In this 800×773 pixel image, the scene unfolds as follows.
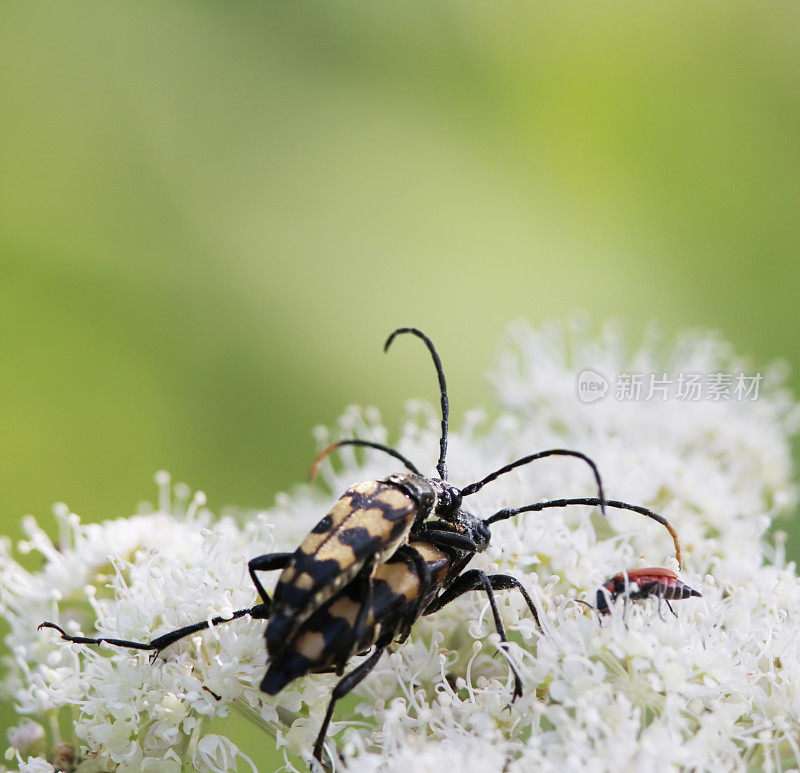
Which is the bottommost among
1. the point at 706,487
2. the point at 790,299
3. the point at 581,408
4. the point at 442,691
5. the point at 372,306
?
the point at 442,691

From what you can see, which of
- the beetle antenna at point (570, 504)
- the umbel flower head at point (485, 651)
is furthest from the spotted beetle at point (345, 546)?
the umbel flower head at point (485, 651)

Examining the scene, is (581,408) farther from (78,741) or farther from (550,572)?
(78,741)

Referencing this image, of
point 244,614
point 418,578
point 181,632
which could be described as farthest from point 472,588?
point 181,632

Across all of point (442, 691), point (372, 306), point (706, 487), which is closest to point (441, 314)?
point (372, 306)

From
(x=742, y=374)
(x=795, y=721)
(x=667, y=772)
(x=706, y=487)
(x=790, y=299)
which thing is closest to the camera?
(x=667, y=772)

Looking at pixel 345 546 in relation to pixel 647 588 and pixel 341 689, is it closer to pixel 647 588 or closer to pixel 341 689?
pixel 341 689

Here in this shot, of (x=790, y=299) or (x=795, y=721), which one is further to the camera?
(x=790, y=299)

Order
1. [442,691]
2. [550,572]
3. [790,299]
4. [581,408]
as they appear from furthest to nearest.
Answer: [790,299]
[581,408]
[550,572]
[442,691]

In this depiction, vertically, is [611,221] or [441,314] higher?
[611,221]
